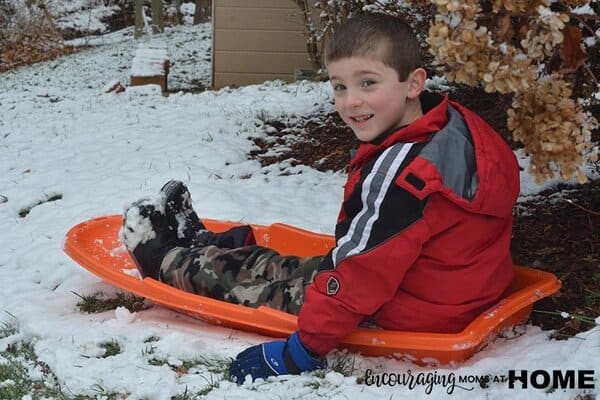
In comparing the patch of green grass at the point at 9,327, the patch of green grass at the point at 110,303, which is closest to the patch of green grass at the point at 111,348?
the patch of green grass at the point at 110,303

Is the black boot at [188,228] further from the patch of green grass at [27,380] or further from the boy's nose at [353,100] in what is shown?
the boy's nose at [353,100]

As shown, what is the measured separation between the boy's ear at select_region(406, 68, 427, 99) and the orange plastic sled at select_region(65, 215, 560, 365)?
837 mm

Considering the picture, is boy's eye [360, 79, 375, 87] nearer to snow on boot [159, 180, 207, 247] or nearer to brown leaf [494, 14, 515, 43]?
brown leaf [494, 14, 515, 43]

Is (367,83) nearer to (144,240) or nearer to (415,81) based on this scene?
(415,81)

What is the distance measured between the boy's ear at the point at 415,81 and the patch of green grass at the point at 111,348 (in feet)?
4.86

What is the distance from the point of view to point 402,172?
250cm

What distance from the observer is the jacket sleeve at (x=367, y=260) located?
2.48 metres

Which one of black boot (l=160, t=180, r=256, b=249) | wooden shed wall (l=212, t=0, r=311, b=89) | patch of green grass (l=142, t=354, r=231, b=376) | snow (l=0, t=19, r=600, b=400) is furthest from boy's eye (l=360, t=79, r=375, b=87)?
wooden shed wall (l=212, t=0, r=311, b=89)

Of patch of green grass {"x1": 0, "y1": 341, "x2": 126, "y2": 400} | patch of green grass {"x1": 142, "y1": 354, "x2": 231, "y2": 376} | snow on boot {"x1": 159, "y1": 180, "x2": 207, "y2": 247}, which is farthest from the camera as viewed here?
snow on boot {"x1": 159, "y1": 180, "x2": 207, "y2": 247}

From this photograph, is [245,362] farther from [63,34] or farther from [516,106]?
[63,34]

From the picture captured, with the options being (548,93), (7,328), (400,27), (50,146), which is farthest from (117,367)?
(50,146)

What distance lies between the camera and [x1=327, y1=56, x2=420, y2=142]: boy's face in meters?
2.67

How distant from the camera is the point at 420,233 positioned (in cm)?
250

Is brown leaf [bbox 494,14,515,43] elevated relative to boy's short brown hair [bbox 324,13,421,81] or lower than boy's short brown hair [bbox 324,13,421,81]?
elevated
